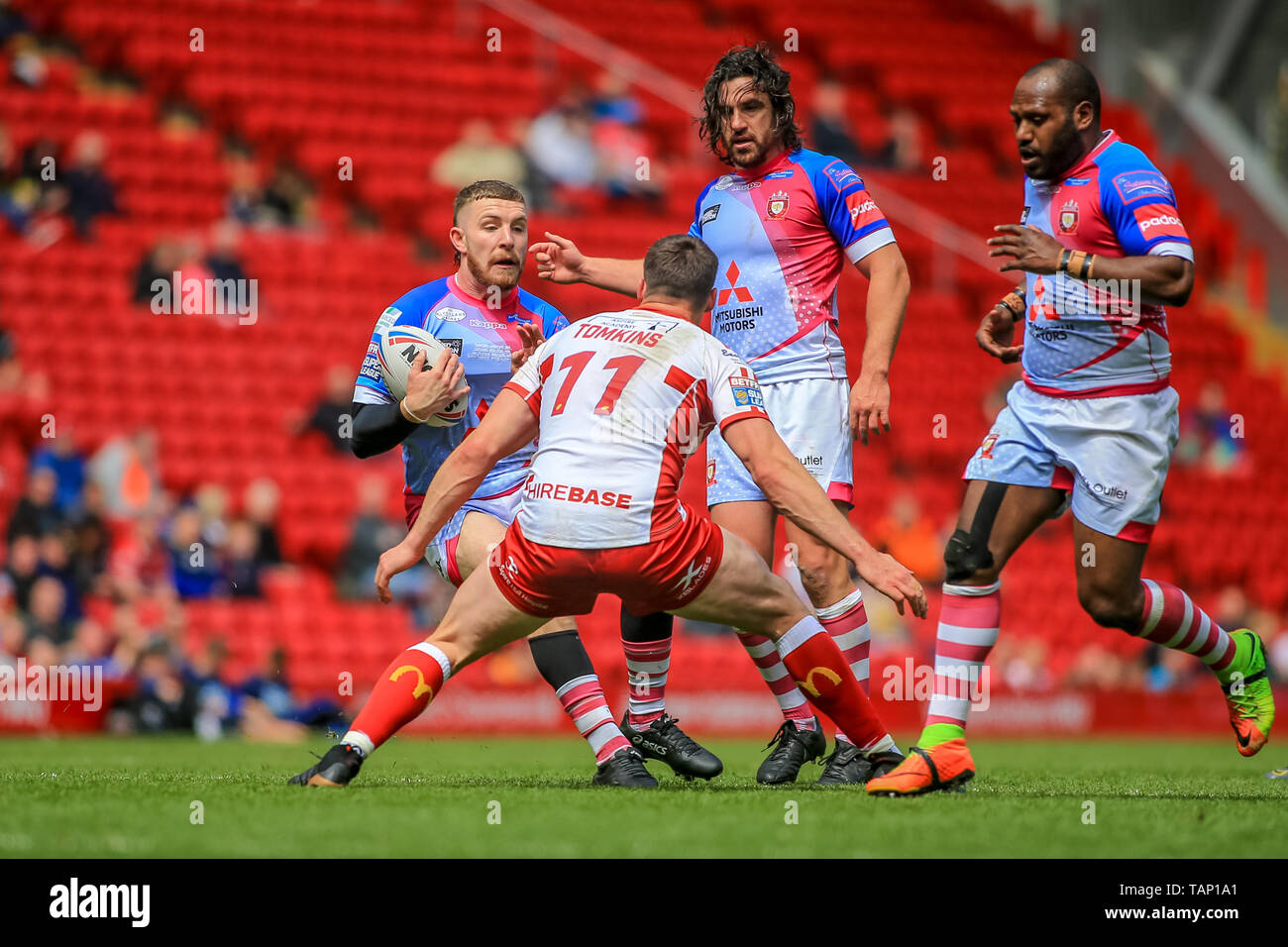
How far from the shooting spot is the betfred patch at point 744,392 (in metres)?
5.26

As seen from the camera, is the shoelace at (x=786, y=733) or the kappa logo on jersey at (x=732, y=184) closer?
the shoelace at (x=786, y=733)

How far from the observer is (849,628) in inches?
249

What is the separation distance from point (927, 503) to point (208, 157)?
831cm

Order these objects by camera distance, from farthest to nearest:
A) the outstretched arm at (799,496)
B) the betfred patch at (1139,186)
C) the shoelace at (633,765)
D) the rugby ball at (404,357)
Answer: the rugby ball at (404,357), the shoelace at (633,765), the betfred patch at (1139,186), the outstretched arm at (799,496)

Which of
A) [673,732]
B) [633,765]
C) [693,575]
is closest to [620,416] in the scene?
[693,575]

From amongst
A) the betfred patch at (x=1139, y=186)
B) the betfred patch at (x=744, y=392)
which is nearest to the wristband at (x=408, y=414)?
the betfred patch at (x=744, y=392)

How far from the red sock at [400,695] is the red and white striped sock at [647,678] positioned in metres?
1.32

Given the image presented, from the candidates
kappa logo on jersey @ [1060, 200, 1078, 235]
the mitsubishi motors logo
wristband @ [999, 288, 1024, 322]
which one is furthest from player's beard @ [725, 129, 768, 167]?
kappa logo on jersey @ [1060, 200, 1078, 235]

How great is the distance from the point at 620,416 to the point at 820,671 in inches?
45.5

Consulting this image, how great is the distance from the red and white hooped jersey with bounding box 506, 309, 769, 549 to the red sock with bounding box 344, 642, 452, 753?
0.58 metres

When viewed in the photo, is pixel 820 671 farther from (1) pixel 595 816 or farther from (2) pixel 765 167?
(2) pixel 765 167

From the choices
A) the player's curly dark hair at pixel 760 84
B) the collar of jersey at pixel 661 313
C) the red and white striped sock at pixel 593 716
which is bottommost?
the red and white striped sock at pixel 593 716

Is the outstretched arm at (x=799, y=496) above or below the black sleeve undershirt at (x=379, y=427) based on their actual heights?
below

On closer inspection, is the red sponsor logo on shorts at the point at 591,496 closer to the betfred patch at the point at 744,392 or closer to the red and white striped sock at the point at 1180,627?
the betfred patch at the point at 744,392
